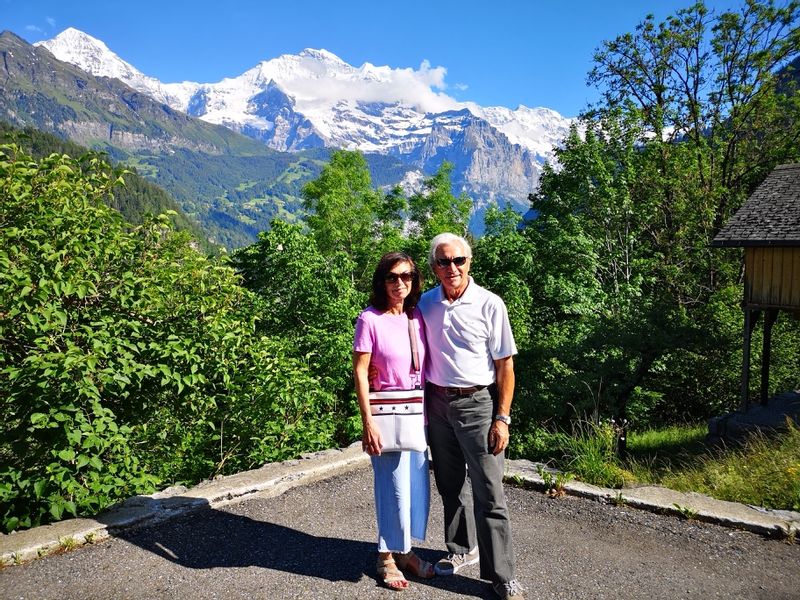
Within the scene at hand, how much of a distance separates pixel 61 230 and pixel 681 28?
86.9ft

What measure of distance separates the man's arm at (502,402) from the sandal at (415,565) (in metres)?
1.01

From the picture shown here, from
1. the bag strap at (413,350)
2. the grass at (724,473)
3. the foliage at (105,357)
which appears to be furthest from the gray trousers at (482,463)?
the foliage at (105,357)

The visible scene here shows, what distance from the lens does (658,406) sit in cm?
1769

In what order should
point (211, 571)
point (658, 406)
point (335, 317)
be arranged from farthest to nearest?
point (658, 406) < point (335, 317) < point (211, 571)

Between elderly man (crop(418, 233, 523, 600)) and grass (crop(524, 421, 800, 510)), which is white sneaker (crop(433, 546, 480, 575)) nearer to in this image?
elderly man (crop(418, 233, 523, 600))

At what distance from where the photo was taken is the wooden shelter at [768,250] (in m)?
13.0

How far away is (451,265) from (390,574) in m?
2.11

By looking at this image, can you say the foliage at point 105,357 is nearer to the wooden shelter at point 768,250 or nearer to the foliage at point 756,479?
the foliage at point 756,479

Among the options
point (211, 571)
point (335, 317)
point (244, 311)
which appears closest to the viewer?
point (211, 571)

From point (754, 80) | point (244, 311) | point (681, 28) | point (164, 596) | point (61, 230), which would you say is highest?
point (681, 28)

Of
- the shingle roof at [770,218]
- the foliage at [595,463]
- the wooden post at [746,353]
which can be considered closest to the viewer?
the foliage at [595,463]

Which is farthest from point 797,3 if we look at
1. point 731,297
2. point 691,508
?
point 691,508

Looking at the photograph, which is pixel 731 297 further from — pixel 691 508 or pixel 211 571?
pixel 211 571

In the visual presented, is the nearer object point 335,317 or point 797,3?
point 335,317
